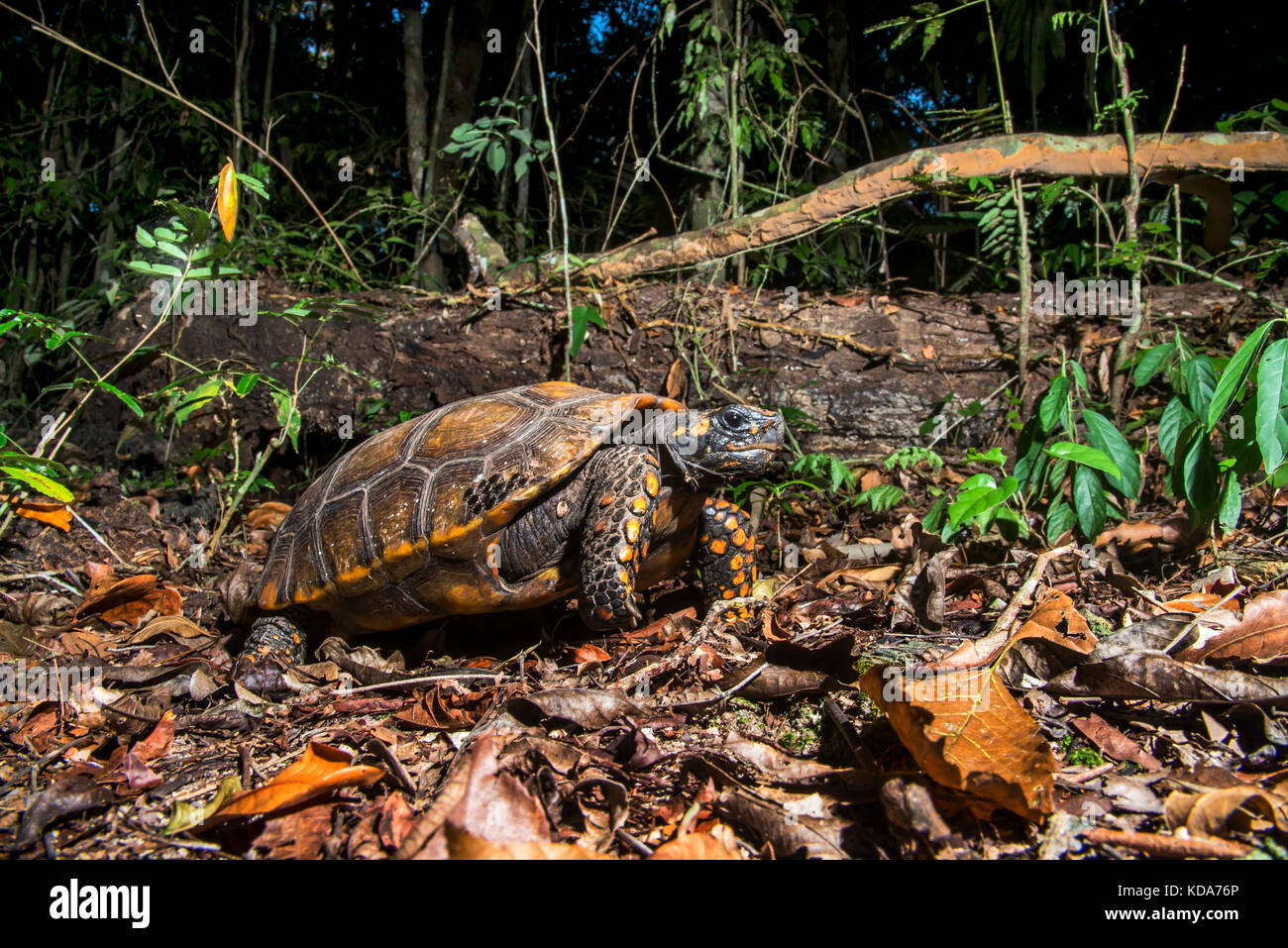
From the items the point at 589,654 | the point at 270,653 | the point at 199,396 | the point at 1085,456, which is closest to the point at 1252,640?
the point at 1085,456

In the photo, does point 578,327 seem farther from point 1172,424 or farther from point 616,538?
point 1172,424

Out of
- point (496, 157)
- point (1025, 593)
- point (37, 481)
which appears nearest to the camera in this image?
point (1025, 593)

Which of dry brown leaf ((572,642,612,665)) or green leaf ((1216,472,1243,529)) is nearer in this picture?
green leaf ((1216,472,1243,529))

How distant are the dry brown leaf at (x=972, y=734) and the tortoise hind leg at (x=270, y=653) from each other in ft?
8.59

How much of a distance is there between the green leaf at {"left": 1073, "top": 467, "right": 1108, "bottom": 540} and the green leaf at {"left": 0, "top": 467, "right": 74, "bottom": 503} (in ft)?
16.4

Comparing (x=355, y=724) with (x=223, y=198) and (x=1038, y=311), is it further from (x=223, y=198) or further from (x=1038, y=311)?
(x=1038, y=311)

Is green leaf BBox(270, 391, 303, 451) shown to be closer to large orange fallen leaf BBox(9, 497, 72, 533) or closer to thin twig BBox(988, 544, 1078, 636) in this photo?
large orange fallen leaf BBox(9, 497, 72, 533)

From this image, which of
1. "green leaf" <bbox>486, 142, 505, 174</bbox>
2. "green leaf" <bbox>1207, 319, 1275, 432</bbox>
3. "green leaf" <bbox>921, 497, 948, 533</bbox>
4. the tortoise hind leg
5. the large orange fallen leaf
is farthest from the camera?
"green leaf" <bbox>486, 142, 505, 174</bbox>

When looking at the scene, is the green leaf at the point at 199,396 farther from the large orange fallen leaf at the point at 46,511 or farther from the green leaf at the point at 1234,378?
the green leaf at the point at 1234,378

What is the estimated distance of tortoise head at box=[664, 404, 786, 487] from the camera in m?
3.42

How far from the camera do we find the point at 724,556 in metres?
3.72

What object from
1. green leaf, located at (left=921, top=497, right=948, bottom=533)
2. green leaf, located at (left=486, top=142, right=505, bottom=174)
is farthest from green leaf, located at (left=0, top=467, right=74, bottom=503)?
green leaf, located at (left=921, top=497, right=948, bottom=533)

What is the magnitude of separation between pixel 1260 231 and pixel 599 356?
22.0ft

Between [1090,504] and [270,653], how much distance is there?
4.18 metres
